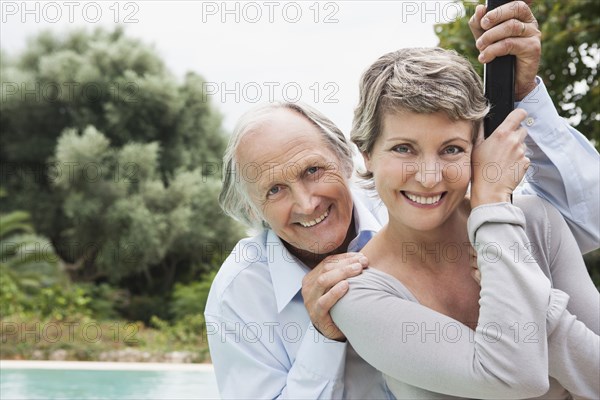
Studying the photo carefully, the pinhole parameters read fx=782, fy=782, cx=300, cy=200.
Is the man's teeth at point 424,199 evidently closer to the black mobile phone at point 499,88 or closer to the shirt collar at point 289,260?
the black mobile phone at point 499,88

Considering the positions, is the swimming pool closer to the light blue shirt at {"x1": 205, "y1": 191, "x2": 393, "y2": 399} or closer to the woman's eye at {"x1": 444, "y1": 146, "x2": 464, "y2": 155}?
the light blue shirt at {"x1": 205, "y1": 191, "x2": 393, "y2": 399}

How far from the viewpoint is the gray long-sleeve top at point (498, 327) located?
151cm

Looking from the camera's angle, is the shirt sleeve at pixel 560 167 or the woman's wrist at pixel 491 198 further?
the shirt sleeve at pixel 560 167

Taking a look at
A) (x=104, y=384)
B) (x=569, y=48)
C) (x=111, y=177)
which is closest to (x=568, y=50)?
(x=569, y=48)

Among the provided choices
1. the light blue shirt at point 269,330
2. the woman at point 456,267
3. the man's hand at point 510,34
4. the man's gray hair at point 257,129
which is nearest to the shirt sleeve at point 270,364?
the light blue shirt at point 269,330

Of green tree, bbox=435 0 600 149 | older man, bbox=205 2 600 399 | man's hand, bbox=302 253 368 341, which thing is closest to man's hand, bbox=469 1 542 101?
older man, bbox=205 2 600 399

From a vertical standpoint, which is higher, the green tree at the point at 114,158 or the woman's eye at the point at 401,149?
the woman's eye at the point at 401,149

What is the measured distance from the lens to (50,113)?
1700cm

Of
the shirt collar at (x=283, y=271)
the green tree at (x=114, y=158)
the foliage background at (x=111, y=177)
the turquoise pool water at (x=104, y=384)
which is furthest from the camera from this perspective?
the green tree at (x=114, y=158)

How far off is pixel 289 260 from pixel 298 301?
0.40ft

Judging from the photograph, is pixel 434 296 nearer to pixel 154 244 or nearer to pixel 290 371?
pixel 290 371

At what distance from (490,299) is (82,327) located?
34.9 ft

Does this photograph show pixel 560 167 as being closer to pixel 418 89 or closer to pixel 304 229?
pixel 418 89

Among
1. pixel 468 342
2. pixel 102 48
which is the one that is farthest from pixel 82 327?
pixel 468 342
